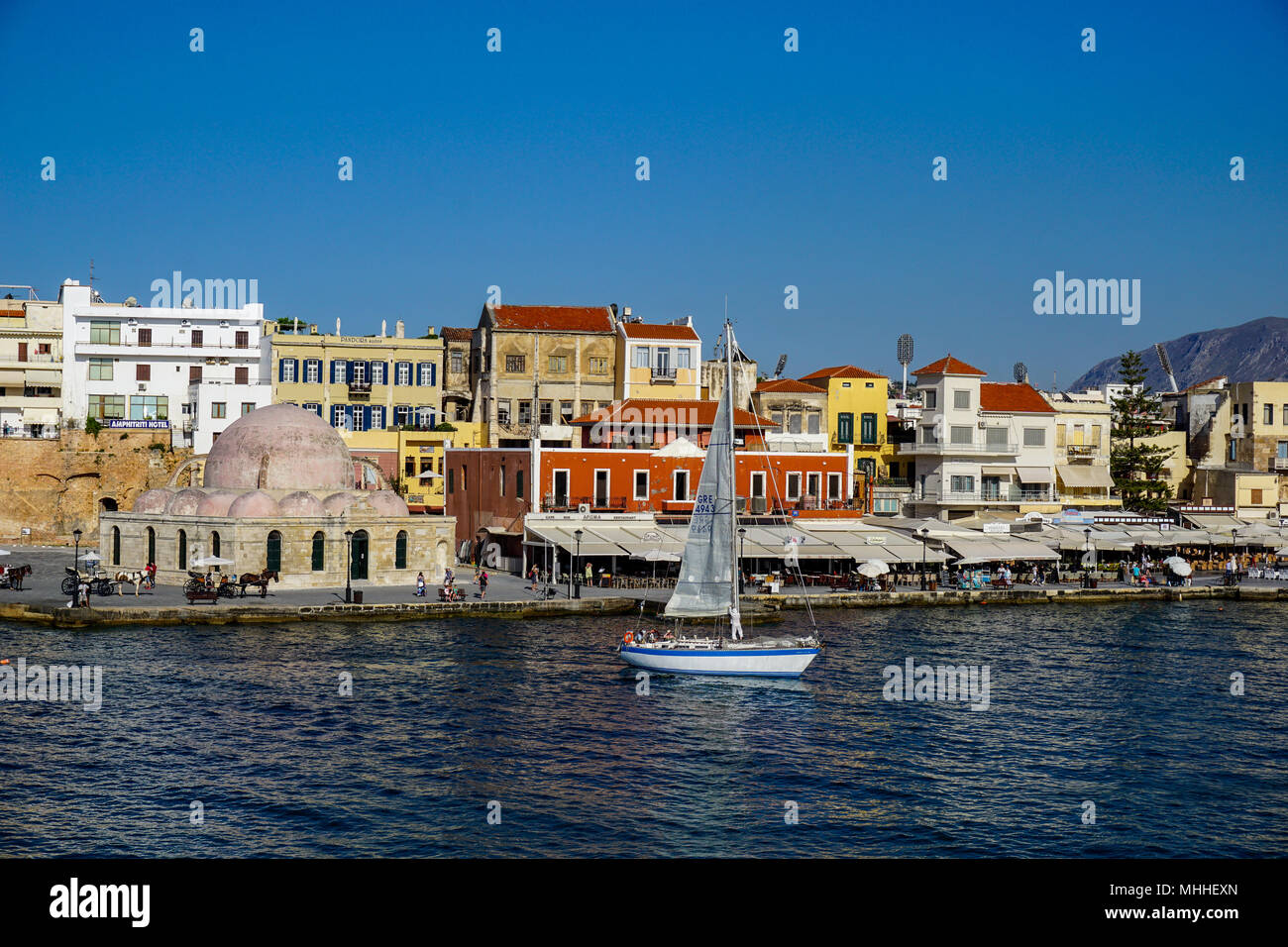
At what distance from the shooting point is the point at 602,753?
28.4 metres

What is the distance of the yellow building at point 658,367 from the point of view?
7169cm

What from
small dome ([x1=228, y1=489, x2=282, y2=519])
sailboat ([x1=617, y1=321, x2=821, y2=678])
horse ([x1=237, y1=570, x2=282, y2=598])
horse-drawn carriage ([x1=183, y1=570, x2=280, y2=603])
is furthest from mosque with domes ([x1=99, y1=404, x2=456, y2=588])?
sailboat ([x1=617, y1=321, x2=821, y2=678])

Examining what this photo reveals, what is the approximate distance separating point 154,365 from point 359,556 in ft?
102

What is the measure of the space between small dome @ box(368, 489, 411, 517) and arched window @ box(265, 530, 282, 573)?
4.26 meters

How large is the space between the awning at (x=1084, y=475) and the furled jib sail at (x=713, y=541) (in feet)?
144

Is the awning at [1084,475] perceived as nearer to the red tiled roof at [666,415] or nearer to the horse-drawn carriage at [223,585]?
the red tiled roof at [666,415]

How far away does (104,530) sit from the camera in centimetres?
5509

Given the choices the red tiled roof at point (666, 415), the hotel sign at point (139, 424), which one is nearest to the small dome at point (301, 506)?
the red tiled roof at point (666, 415)

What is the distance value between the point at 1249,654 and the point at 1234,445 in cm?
4286

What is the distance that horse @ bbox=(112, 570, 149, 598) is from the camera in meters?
49.6

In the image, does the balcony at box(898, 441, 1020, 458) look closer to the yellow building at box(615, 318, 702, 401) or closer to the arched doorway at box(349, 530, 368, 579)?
the yellow building at box(615, 318, 702, 401)
